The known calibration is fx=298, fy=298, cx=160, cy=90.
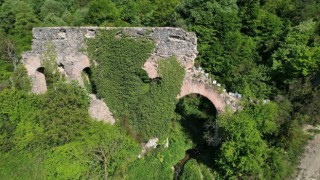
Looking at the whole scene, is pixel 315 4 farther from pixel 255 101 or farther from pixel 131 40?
pixel 131 40

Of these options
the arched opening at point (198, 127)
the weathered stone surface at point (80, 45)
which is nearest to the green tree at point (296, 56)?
the arched opening at point (198, 127)

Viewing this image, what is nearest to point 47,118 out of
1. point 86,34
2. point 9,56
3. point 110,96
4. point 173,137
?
point 110,96

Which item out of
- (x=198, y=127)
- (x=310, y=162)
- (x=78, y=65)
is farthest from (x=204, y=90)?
(x=78, y=65)

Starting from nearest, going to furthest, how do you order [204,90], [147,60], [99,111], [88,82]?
[147,60], [204,90], [99,111], [88,82]

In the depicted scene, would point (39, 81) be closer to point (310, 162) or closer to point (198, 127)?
point (198, 127)

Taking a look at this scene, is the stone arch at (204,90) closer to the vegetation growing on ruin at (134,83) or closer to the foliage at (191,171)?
the vegetation growing on ruin at (134,83)

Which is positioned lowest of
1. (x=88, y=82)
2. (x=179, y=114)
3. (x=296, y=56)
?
(x=179, y=114)
